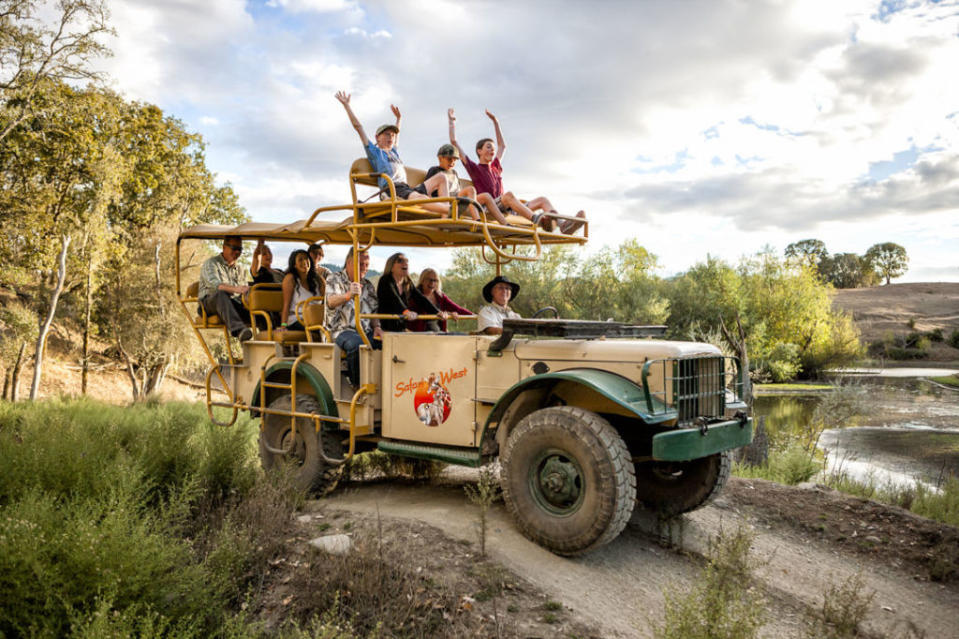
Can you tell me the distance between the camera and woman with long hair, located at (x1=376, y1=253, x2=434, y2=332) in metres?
7.23

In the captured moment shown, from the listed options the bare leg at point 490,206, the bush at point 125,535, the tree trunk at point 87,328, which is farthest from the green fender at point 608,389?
the tree trunk at point 87,328

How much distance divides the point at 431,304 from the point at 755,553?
4063mm

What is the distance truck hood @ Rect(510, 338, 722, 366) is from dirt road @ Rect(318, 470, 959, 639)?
4.95 feet

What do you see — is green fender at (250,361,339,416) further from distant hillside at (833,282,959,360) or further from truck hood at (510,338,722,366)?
distant hillside at (833,282,959,360)

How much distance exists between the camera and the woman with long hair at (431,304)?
25.0ft

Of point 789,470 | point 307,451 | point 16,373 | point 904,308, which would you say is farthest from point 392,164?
point 904,308

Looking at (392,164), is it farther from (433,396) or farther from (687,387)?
(687,387)

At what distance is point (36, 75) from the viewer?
1678 centimetres

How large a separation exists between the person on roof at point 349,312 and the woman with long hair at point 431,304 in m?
0.56

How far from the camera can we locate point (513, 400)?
5746mm

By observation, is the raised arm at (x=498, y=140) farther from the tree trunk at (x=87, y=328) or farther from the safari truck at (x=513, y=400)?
the tree trunk at (x=87, y=328)

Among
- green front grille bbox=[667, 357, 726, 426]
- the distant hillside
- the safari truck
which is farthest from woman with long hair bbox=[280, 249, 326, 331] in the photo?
the distant hillside

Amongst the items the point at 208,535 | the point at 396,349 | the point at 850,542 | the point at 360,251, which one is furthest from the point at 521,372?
the point at 850,542

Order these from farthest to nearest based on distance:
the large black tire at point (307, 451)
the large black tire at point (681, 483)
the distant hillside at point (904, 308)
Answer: the distant hillside at point (904, 308) → the large black tire at point (307, 451) → the large black tire at point (681, 483)
